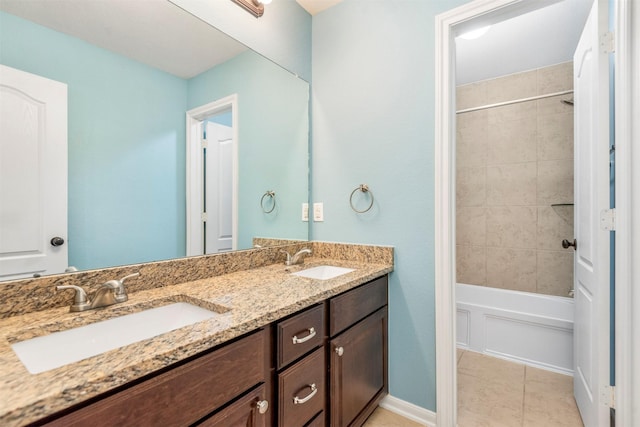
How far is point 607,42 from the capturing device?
51.8 inches

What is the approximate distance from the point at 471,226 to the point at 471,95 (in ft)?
3.92

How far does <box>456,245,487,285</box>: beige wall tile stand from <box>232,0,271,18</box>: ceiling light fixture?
2.45m

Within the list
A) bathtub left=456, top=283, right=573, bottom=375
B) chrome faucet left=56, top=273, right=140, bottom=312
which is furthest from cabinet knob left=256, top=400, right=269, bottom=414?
bathtub left=456, top=283, right=573, bottom=375

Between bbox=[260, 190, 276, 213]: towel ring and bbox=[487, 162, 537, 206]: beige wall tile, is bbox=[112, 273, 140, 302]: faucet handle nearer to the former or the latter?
bbox=[260, 190, 276, 213]: towel ring

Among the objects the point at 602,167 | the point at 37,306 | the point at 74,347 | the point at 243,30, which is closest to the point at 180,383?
the point at 74,347

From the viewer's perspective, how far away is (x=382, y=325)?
1.69 metres

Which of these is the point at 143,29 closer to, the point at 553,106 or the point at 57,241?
the point at 57,241

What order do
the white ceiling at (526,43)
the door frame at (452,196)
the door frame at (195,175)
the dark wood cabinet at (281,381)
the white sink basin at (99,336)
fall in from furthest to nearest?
the white ceiling at (526,43) < the door frame at (195,175) < the door frame at (452,196) < the white sink basin at (99,336) < the dark wood cabinet at (281,381)

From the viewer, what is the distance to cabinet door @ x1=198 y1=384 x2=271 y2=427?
0.81 metres

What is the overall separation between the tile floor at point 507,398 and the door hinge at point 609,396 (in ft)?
1.42

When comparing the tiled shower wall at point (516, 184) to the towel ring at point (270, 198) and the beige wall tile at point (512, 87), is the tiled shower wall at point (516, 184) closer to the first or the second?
the beige wall tile at point (512, 87)

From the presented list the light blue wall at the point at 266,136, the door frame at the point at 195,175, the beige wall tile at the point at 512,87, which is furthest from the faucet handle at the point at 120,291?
the beige wall tile at the point at 512,87

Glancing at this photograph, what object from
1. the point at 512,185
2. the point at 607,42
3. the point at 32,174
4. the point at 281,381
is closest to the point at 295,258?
the point at 281,381

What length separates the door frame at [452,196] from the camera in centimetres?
119
